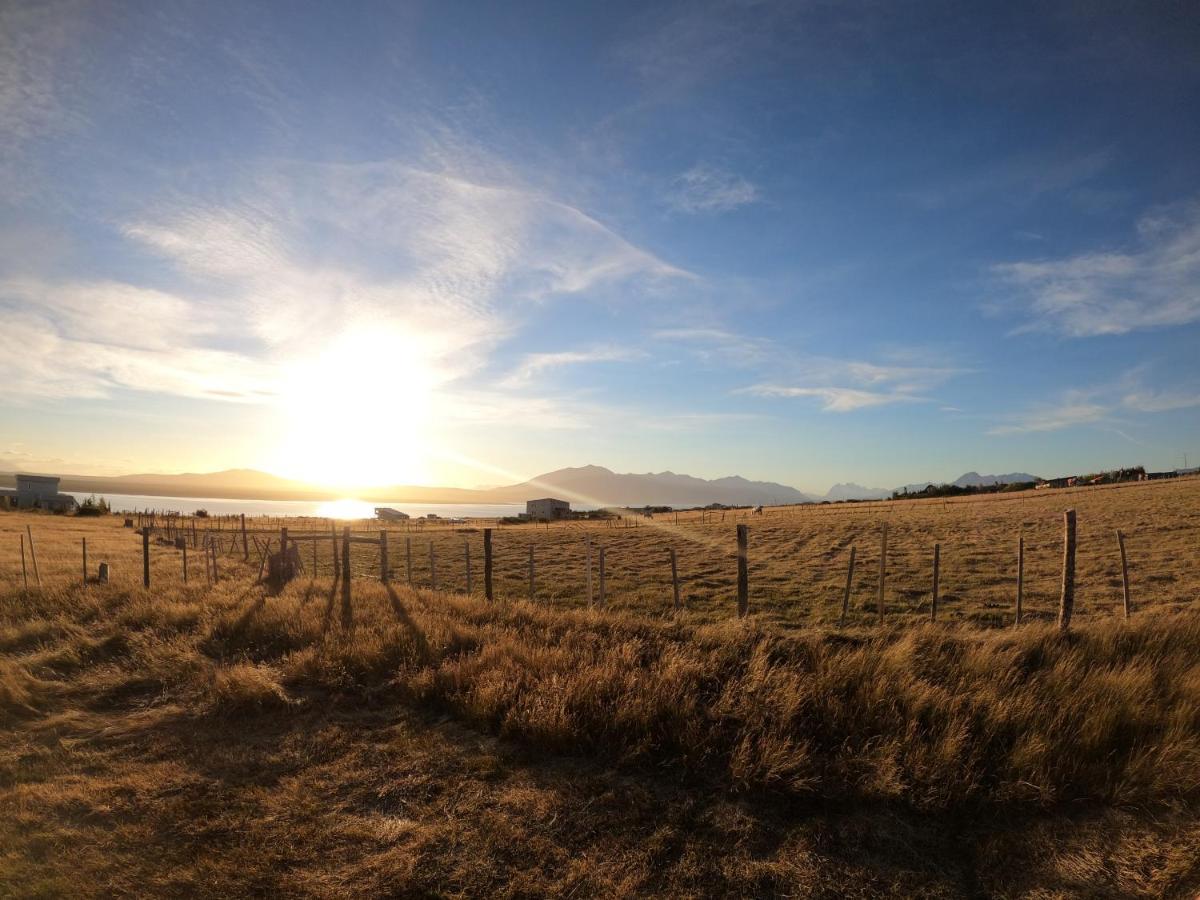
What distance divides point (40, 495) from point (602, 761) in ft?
377

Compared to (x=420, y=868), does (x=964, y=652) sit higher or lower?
higher

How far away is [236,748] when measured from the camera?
281 inches

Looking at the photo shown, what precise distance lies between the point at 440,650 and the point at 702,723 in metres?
4.84

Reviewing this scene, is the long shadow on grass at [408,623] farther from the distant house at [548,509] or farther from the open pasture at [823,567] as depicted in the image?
the distant house at [548,509]

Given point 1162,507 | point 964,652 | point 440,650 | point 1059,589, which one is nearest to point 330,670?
point 440,650

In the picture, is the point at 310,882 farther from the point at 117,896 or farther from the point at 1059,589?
the point at 1059,589

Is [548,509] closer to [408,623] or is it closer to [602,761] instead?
[408,623]

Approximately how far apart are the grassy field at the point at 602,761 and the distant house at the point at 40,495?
97080mm

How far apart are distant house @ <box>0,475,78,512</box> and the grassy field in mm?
97080

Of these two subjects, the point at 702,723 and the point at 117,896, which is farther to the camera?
the point at 702,723

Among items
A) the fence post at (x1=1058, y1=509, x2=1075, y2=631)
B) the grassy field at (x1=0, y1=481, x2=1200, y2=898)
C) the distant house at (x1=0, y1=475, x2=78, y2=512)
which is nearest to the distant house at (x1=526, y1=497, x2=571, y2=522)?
the distant house at (x1=0, y1=475, x2=78, y2=512)

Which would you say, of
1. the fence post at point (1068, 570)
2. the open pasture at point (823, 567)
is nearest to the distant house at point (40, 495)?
the open pasture at point (823, 567)

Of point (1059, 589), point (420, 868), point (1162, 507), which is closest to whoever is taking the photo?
point (420, 868)

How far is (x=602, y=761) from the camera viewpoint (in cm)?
651
